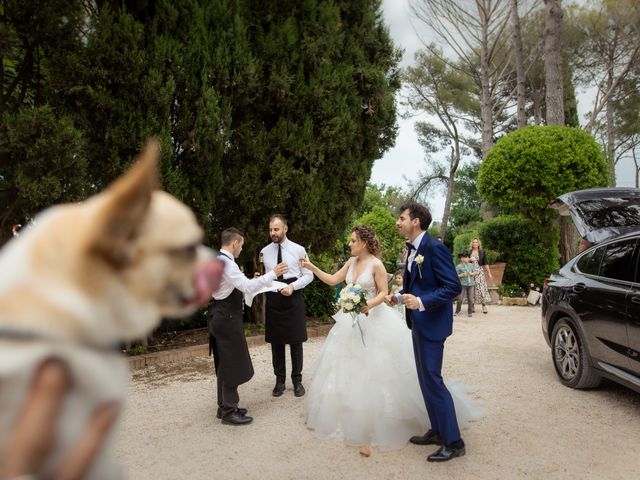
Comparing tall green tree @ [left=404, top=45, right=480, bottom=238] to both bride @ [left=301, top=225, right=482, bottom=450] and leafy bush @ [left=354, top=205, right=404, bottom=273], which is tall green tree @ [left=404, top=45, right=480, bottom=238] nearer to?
leafy bush @ [left=354, top=205, right=404, bottom=273]

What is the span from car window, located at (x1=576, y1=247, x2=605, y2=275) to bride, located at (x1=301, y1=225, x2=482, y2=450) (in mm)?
2060

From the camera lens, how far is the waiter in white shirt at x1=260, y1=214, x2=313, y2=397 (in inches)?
218

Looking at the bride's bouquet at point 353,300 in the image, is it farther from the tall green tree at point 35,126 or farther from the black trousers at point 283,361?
the tall green tree at point 35,126

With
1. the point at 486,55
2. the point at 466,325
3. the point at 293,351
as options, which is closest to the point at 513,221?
the point at 466,325

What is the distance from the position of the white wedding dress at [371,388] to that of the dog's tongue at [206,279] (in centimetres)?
354

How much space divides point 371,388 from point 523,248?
1190 cm

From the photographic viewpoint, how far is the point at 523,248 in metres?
14.5

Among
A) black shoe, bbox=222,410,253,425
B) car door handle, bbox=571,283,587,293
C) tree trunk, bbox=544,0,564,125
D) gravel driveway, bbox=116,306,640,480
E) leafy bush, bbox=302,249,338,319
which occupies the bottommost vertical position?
gravel driveway, bbox=116,306,640,480

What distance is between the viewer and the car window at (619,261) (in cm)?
464

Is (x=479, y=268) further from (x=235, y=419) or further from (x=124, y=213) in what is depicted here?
(x=124, y=213)

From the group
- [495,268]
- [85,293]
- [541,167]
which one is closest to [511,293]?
[495,268]

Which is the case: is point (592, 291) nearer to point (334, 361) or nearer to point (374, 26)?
point (334, 361)

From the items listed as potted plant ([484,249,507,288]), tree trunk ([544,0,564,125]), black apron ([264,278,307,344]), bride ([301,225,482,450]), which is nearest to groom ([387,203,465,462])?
bride ([301,225,482,450])

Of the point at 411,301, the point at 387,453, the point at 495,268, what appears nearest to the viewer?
the point at 411,301
